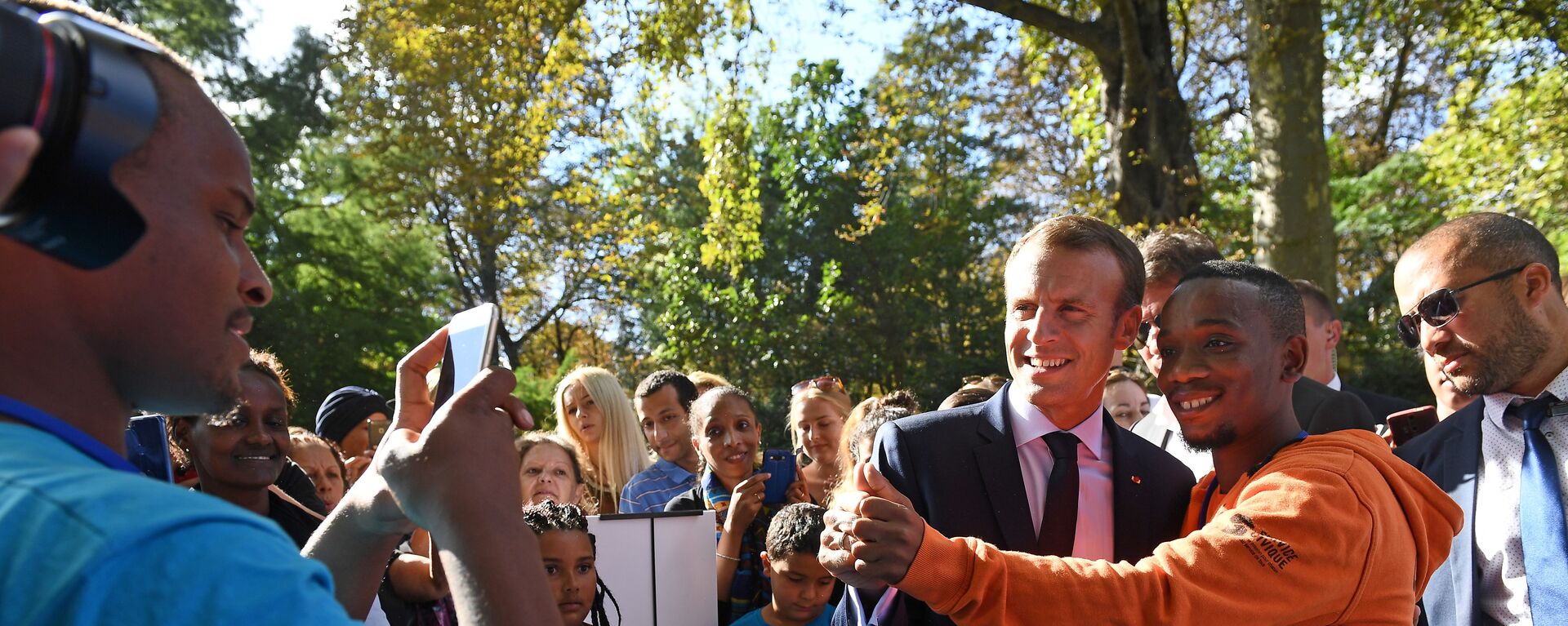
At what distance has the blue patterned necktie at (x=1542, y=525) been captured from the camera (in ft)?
10.5

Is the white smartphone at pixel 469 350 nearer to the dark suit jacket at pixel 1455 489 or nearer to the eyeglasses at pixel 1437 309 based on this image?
the dark suit jacket at pixel 1455 489

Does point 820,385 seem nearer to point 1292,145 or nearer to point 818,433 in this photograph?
point 818,433

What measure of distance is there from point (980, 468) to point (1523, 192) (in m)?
13.0

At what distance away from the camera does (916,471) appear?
2.77 metres

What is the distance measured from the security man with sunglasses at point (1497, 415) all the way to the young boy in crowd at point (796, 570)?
2233 millimetres

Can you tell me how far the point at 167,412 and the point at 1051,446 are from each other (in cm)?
207

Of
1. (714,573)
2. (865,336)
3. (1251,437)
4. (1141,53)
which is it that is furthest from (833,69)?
(1251,437)

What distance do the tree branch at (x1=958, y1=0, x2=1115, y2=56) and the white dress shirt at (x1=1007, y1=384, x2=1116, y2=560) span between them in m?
8.20

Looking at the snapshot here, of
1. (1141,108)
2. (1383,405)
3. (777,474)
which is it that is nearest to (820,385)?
(777,474)

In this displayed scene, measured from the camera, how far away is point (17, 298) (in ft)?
3.65

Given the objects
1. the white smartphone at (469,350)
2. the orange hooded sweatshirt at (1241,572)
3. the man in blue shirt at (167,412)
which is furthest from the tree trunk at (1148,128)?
the man in blue shirt at (167,412)

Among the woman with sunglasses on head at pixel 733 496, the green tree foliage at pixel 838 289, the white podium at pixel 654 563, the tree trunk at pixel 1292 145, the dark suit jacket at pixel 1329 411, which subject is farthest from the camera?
the green tree foliage at pixel 838 289

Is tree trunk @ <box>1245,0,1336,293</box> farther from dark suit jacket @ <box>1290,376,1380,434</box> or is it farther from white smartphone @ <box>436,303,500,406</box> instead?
white smartphone @ <box>436,303,500,406</box>

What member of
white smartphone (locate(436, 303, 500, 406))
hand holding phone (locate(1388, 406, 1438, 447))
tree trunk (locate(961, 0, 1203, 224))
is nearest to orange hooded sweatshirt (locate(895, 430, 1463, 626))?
white smartphone (locate(436, 303, 500, 406))
